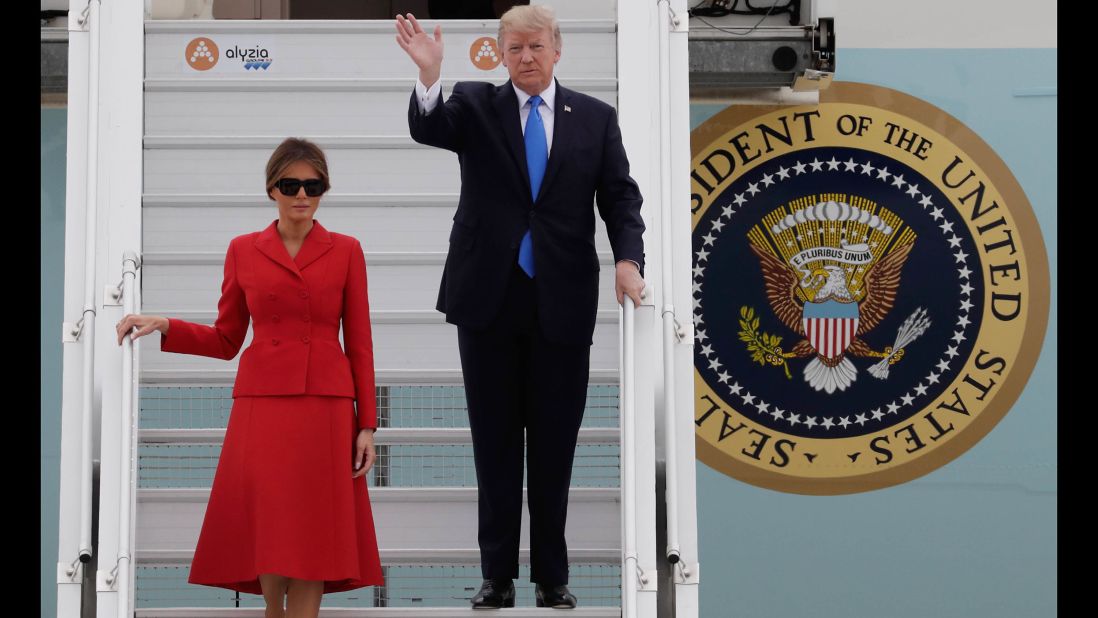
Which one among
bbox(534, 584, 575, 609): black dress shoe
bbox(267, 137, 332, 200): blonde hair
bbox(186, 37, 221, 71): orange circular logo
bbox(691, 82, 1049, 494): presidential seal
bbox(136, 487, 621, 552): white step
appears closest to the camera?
bbox(267, 137, 332, 200): blonde hair

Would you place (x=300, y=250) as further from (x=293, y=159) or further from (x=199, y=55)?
(x=199, y=55)

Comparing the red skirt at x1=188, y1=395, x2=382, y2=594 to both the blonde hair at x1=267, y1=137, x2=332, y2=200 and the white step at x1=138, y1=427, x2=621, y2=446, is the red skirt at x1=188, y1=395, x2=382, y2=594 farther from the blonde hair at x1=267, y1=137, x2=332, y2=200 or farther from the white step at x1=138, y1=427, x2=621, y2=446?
the white step at x1=138, y1=427, x2=621, y2=446

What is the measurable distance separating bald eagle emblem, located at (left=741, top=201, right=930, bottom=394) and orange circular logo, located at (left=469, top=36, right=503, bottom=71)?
77.8 inches

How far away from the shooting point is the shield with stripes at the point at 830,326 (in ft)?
21.9

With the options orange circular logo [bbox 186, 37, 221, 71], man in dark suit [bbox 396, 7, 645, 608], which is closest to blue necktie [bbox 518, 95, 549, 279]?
man in dark suit [bbox 396, 7, 645, 608]

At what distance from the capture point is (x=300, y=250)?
155 inches

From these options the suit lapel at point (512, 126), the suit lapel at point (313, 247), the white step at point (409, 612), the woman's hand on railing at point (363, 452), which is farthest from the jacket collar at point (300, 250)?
the white step at point (409, 612)

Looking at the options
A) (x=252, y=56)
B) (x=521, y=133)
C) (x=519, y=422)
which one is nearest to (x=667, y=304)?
(x=519, y=422)

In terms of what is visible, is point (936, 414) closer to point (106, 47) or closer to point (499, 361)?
point (499, 361)

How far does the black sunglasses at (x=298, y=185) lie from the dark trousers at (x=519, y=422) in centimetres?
63

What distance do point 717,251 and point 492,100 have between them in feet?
9.03

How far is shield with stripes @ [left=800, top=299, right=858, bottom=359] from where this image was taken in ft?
21.9

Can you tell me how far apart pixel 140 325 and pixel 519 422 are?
1149mm

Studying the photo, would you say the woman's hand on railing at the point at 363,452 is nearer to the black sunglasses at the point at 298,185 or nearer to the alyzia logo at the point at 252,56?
the black sunglasses at the point at 298,185
